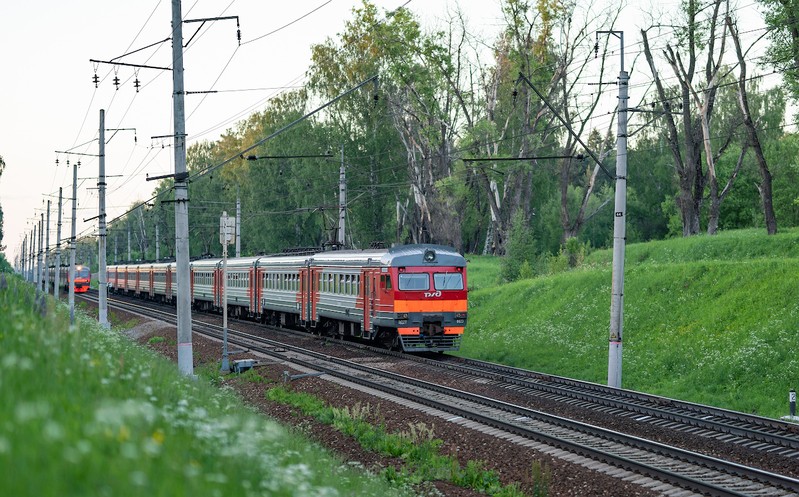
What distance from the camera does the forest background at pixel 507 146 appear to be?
42938mm

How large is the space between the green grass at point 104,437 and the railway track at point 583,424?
5825mm

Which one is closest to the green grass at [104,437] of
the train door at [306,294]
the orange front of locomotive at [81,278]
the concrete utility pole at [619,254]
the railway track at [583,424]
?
the railway track at [583,424]

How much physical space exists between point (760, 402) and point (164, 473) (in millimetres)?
17322

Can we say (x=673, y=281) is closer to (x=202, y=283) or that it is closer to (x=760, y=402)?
(x=760, y=402)

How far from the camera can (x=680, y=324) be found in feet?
86.8

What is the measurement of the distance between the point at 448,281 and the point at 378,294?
215 centimetres

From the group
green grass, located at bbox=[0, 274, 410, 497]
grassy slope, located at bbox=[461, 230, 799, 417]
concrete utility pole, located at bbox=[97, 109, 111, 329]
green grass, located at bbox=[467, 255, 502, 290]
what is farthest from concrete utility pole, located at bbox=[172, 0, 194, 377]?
green grass, located at bbox=[467, 255, 502, 290]

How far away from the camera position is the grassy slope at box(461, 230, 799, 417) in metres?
21.3

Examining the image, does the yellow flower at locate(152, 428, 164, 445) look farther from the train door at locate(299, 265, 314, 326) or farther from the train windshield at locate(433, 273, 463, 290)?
the train door at locate(299, 265, 314, 326)

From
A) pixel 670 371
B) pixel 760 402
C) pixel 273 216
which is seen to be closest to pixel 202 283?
pixel 273 216

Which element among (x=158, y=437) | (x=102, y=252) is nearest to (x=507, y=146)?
(x=102, y=252)

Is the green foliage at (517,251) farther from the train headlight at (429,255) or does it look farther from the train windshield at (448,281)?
the train headlight at (429,255)

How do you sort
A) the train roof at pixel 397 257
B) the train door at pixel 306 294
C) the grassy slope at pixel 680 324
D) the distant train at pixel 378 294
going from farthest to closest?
the train door at pixel 306 294, the train roof at pixel 397 257, the distant train at pixel 378 294, the grassy slope at pixel 680 324

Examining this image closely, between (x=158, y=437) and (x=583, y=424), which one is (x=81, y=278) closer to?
(x=583, y=424)
